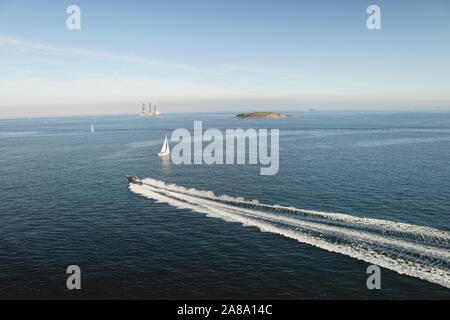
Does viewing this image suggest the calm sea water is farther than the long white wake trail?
No

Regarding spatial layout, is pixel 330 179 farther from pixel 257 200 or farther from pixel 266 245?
pixel 266 245

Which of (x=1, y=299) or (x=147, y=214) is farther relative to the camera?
(x=147, y=214)

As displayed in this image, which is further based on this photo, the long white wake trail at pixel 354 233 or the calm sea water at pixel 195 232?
the long white wake trail at pixel 354 233

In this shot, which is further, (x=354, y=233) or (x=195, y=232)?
(x=195, y=232)

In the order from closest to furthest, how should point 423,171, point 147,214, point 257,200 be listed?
point 147,214, point 257,200, point 423,171

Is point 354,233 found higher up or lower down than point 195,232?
higher up
